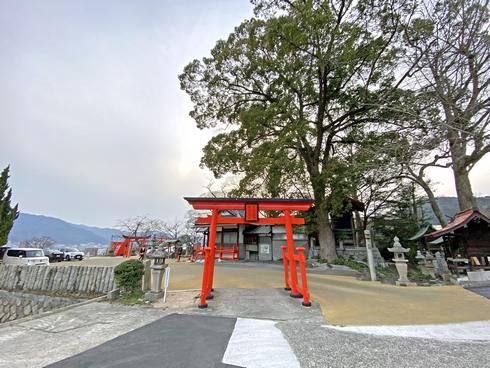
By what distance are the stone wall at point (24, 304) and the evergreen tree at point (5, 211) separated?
11.0 m

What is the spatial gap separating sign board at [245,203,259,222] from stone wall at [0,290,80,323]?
6.20 meters

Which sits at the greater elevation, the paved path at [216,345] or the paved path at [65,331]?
the paved path at [216,345]

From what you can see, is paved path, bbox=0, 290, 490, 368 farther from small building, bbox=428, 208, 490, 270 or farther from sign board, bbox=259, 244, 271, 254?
sign board, bbox=259, 244, 271, 254

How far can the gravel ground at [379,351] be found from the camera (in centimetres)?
278

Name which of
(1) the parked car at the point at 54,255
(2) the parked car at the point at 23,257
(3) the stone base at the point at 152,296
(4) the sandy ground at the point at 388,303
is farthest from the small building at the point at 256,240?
(1) the parked car at the point at 54,255

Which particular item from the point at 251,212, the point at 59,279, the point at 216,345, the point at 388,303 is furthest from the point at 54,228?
the point at 388,303

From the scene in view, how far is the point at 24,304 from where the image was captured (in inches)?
332

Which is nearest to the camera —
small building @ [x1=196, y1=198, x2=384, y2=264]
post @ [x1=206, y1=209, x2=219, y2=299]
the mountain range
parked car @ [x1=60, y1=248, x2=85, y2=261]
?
post @ [x1=206, y1=209, x2=219, y2=299]

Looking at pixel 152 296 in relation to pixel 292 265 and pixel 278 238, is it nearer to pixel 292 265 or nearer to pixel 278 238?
pixel 292 265

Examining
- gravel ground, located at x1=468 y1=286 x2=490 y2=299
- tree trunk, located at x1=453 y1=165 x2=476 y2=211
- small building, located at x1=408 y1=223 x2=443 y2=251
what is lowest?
gravel ground, located at x1=468 y1=286 x2=490 y2=299

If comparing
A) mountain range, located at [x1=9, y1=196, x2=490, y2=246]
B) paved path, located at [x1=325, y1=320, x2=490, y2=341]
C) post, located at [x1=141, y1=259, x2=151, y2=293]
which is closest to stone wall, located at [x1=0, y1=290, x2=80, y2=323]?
post, located at [x1=141, y1=259, x2=151, y2=293]

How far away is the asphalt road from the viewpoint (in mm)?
2840

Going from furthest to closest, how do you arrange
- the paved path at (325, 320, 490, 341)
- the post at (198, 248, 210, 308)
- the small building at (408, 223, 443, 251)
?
the small building at (408, 223, 443, 251) < the post at (198, 248, 210, 308) < the paved path at (325, 320, 490, 341)

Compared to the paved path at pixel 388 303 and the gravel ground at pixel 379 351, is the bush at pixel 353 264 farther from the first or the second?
the gravel ground at pixel 379 351
